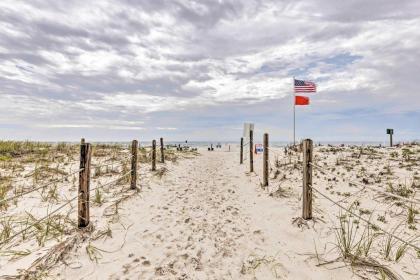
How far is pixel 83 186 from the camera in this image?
591 cm

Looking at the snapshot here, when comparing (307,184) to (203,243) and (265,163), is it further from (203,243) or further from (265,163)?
(265,163)

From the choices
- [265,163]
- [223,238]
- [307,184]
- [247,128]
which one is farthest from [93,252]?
[247,128]

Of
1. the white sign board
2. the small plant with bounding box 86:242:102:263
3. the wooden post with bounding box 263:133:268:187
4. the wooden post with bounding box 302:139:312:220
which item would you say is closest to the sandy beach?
the small plant with bounding box 86:242:102:263

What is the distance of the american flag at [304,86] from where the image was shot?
18016mm

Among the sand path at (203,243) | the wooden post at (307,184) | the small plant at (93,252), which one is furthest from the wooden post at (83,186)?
the wooden post at (307,184)

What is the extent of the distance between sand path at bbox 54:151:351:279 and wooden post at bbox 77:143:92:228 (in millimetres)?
659

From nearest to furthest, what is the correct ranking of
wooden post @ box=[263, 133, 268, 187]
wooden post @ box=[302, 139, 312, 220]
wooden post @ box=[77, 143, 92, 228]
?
wooden post @ box=[77, 143, 92, 228] → wooden post @ box=[302, 139, 312, 220] → wooden post @ box=[263, 133, 268, 187]

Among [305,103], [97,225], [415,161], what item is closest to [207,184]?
[97,225]

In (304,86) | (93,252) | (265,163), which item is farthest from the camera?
(304,86)

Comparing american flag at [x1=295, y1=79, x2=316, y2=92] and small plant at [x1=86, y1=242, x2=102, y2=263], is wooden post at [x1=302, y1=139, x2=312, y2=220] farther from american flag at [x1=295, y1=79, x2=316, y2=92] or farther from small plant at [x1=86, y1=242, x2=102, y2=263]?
Result: american flag at [x1=295, y1=79, x2=316, y2=92]

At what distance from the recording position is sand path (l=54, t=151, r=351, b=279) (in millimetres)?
4461

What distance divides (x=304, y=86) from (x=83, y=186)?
15.4 m

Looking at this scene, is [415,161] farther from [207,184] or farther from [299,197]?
[207,184]

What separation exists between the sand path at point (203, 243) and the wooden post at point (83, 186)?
26.0 inches
